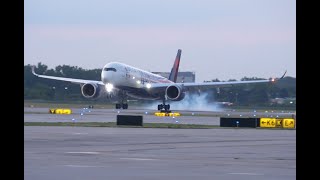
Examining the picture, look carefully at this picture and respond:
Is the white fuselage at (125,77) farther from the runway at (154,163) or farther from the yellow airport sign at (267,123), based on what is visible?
the runway at (154,163)

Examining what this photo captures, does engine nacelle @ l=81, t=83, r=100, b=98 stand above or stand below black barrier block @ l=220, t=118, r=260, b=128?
above

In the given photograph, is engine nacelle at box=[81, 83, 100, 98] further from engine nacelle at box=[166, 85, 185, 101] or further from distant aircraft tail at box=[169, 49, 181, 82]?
distant aircraft tail at box=[169, 49, 181, 82]

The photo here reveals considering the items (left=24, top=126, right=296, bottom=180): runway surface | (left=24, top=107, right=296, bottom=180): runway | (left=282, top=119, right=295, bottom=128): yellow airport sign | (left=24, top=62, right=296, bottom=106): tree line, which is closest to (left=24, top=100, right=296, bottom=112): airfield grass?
(left=24, top=62, right=296, bottom=106): tree line

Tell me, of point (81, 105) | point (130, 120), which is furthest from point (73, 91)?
point (130, 120)

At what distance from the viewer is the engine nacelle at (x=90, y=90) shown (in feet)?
364

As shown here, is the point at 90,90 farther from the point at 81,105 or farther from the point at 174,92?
the point at 81,105

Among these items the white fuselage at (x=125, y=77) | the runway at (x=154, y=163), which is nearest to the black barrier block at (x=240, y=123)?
the runway at (x=154, y=163)

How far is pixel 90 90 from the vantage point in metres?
112

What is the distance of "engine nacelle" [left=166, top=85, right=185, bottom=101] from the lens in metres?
107

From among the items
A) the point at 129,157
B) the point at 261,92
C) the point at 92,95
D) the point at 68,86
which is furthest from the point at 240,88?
the point at 129,157

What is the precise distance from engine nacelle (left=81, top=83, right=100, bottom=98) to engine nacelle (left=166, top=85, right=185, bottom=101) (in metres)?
10.4

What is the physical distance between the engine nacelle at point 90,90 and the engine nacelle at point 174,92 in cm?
1044
